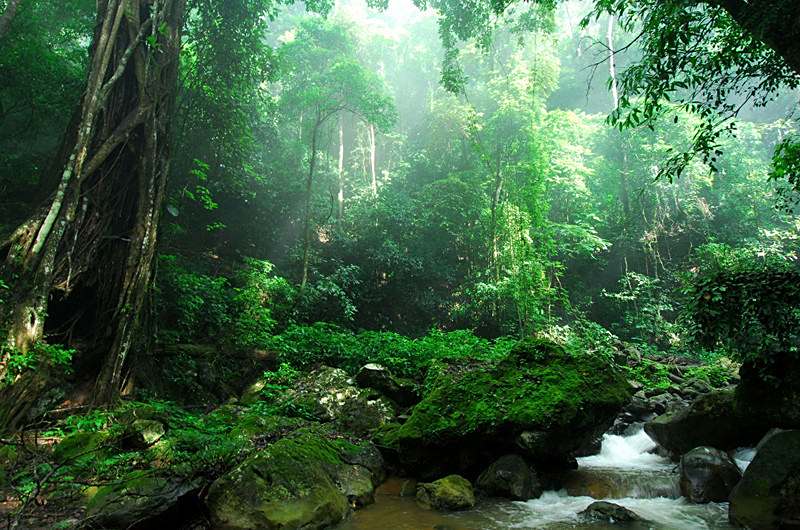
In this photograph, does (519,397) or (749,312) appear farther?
(519,397)

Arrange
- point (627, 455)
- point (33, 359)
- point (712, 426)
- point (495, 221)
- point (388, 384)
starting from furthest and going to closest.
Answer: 1. point (495, 221)
2. point (388, 384)
3. point (627, 455)
4. point (712, 426)
5. point (33, 359)

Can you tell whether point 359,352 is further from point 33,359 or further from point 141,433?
point 33,359

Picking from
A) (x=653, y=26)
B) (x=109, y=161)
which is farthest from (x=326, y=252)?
(x=653, y=26)

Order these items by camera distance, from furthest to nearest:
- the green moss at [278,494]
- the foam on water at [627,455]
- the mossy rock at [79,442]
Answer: the foam on water at [627,455] < the mossy rock at [79,442] < the green moss at [278,494]

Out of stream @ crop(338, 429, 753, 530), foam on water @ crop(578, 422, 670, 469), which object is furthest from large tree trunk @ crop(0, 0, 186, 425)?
foam on water @ crop(578, 422, 670, 469)

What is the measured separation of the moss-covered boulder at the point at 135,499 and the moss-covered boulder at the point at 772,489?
5.38 m

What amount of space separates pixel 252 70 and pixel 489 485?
12.2 meters

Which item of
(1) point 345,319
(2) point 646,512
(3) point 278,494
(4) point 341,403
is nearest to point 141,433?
(3) point 278,494

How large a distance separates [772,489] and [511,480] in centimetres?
253

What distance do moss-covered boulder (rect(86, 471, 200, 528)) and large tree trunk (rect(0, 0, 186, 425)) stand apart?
269 cm

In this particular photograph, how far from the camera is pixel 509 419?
5777 mm

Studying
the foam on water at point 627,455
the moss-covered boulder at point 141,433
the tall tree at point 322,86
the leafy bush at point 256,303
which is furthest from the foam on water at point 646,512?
the tall tree at point 322,86

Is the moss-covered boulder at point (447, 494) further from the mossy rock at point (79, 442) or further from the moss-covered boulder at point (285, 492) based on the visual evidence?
the mossy rock at point (79, 442)

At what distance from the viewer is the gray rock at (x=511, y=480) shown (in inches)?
208
